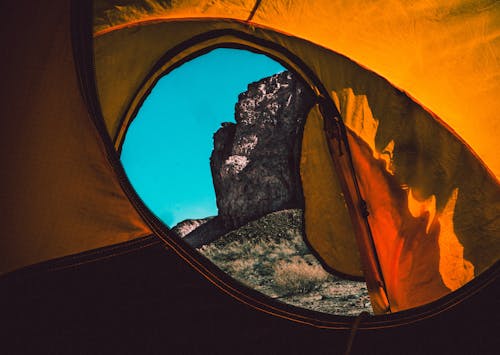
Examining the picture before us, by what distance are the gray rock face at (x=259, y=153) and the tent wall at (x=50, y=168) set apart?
21808 mm

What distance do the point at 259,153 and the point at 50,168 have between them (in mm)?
24266

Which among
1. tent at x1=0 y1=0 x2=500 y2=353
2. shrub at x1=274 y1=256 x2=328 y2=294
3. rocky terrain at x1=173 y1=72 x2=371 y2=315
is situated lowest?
shrub at x1=274 y1=256 x2=328 y2=294

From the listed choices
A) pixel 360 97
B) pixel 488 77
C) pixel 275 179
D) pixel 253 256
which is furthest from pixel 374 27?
pixel 275 179

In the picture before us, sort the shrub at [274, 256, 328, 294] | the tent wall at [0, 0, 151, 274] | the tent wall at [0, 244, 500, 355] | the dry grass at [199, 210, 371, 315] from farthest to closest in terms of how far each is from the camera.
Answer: the shrub at [274, 256, 328, 294]
the dry grass at [199, 210, 371, 315]
the tent wall at [0, 244, 500, 355]
the tent wall at [0, 0, 151, 274]

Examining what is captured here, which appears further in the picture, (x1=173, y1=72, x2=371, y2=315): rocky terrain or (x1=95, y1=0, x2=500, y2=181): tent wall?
(x1=173, y1=72, x2=371, y2=315): rocky terrain

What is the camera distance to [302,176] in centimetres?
381

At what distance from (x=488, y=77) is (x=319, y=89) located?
1239 millimetres

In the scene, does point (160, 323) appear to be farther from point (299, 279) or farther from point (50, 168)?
point (299, 279)

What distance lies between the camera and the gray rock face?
24.0 metres

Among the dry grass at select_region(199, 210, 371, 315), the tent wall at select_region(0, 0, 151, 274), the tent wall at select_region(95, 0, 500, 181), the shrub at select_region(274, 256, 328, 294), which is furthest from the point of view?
the shrub at select_region(274, 256, 328, 294)

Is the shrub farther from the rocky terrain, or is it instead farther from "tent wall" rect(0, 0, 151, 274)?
"tent wall" rect(0, 0, 151, 274)

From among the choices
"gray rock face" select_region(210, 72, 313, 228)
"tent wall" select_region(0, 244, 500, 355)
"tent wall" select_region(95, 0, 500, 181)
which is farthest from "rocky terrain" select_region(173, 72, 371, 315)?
"tent wall" select_region(0, 244, 500, 355)

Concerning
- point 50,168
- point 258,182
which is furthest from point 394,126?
point 258,182

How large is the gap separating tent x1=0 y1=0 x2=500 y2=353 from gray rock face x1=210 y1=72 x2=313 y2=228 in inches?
795
